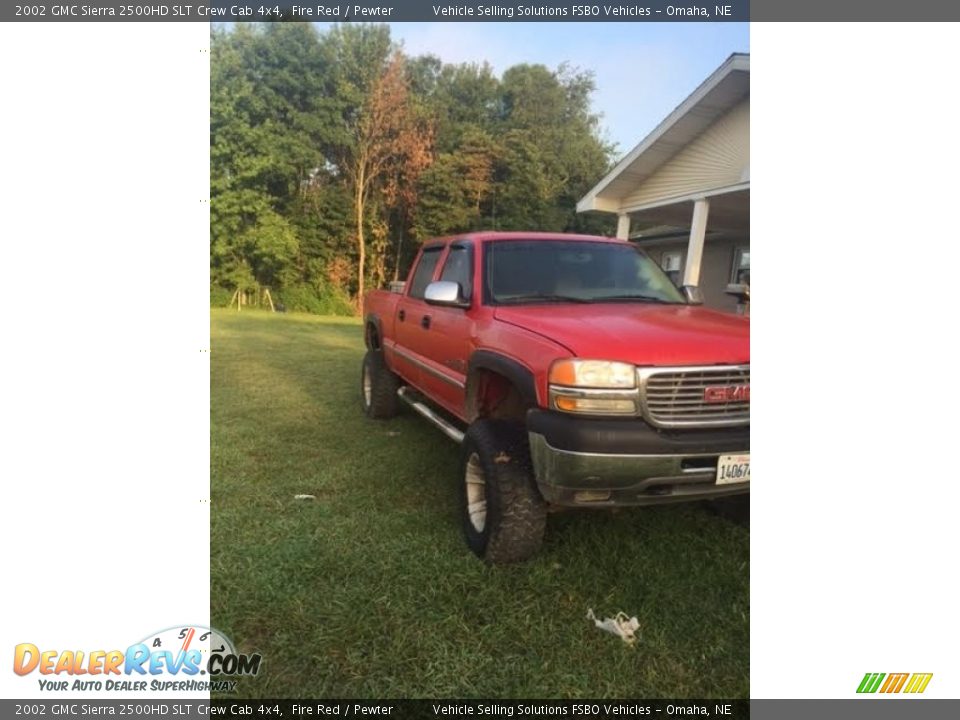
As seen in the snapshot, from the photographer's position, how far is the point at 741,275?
12.7 m

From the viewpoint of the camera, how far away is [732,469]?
7.50 feet

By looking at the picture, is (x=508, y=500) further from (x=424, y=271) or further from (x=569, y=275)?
(x=424, y=271)

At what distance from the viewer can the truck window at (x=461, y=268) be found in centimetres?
350

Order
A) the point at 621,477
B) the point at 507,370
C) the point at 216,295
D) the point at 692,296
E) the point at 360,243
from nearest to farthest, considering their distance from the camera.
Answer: the point at 216,295 → the point at 621,477 → the point at 507,370 → the point at 692,296 → the point at 360,243

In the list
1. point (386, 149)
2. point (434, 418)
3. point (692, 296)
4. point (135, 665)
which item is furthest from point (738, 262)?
point (135, 665)

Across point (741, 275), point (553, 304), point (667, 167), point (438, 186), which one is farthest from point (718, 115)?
point (553, 304)

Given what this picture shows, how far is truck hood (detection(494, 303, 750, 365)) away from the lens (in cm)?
226

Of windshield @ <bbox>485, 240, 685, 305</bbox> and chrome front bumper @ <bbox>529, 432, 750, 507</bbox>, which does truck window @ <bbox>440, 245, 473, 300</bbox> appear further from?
chrome front bumper @ <bbox>529, 432, 750, 507</bbox>

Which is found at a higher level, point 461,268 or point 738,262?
point 738,262

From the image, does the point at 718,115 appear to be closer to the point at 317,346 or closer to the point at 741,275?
Answer: the point at 741,275

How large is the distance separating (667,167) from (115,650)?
11.7 metres

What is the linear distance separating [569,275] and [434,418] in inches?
55.7
